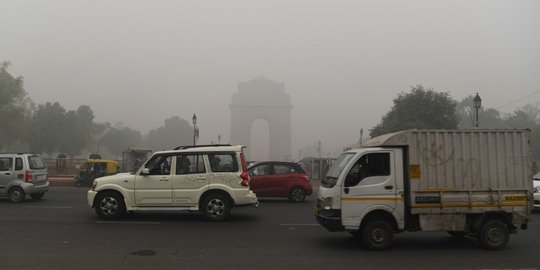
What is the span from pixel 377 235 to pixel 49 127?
72112 millimetres

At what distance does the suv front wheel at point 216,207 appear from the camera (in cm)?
1212

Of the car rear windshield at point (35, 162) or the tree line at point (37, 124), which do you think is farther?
the tree line at point (37, 124)

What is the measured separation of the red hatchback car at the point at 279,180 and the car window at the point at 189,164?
17.3ft

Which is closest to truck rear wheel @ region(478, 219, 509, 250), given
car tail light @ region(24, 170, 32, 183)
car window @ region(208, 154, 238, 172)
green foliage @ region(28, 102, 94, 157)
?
car window @ region(208, 154, 238, 172)

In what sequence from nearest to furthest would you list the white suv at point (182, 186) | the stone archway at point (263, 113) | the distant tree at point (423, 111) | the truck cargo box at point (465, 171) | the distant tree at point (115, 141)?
the truck cargo box at point (465, 171) < the white suv at point (182, 186) < the distant tree at point (423, 111) < the stone archway at point (263, 113) < the distant tree at point (115, 141)

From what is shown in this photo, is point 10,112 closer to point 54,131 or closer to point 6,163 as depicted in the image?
point 54,131

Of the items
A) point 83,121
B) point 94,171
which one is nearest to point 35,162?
point 94,171

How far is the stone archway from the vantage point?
324ft

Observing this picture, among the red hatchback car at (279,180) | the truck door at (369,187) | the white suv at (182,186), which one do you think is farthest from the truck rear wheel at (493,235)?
the red hatchback car at (279,180)

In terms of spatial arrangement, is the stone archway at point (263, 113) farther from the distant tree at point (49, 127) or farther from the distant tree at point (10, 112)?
the distant tree at point (10, 112)

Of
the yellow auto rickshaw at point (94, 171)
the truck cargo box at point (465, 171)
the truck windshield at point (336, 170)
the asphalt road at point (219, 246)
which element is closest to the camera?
the asphalt road at point (219, 246)

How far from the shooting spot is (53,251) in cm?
852

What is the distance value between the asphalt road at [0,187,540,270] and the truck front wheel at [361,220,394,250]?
181 millimetres

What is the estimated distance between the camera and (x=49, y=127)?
7162 cm
